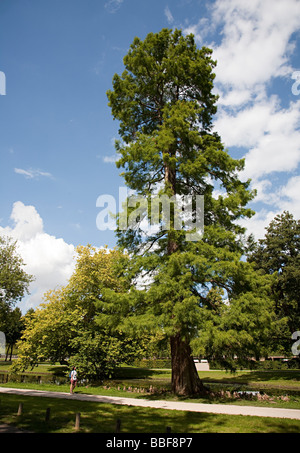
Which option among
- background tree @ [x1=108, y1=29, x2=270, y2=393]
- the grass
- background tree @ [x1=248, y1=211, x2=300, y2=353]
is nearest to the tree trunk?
background tree @ [x1=108, y1=29, x2=270, y2=393]

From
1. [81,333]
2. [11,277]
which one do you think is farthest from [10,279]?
[81,333]

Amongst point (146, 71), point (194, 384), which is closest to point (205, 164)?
point (146, 71)

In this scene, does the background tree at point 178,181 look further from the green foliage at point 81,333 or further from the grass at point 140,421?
the green foliage at point 81,333

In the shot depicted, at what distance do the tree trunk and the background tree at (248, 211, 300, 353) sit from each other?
1740cm

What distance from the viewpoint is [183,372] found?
44.5ft

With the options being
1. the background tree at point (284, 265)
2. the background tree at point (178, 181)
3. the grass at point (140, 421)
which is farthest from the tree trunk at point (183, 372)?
the background tree at point (284, 265)

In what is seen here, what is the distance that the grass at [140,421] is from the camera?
750 cm

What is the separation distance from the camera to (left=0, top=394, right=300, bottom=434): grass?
750 cm

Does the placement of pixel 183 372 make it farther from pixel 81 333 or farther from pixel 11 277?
pixel 11 277

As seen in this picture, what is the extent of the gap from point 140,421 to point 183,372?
5.47m

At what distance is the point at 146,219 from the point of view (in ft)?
48.6

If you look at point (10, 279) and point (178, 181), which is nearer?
point (178, 181)
